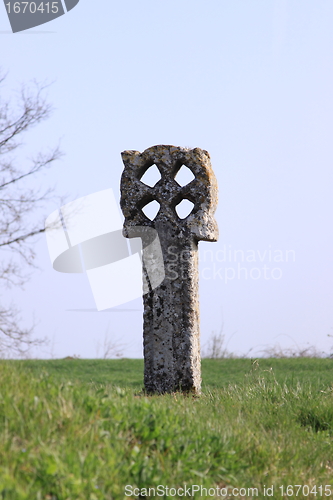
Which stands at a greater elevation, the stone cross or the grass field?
the stone cross

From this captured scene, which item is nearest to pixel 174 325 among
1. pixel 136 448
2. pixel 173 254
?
pixel 173 254

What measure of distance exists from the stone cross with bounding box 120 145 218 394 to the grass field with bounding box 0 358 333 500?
1643 mm

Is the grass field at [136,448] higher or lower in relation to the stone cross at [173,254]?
lower

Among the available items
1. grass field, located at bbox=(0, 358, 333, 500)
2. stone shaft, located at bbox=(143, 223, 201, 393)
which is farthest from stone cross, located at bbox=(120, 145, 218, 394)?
grass field, located at bbox=(0, 358, 333, 500)

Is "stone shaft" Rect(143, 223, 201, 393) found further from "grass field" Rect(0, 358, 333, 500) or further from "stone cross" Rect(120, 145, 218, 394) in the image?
"grass field" Rect(0, 358, 333, 500)

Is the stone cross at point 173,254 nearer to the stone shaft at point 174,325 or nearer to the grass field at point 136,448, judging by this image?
the stone shaft at point 174,325

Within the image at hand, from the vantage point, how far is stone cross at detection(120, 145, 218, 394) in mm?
7285

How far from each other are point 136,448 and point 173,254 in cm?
416

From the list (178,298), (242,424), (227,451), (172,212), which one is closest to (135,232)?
(172,212)

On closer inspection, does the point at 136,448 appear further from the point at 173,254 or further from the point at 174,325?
the point at 173,254

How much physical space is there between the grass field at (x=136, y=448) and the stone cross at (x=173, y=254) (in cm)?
164

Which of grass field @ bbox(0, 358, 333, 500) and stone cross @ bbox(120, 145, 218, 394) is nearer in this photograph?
grass field @ bbox(0, 358, 333, 500)

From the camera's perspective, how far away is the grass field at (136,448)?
3.15m

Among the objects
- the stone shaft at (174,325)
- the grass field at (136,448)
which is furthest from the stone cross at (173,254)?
the grass field at (136,448)
